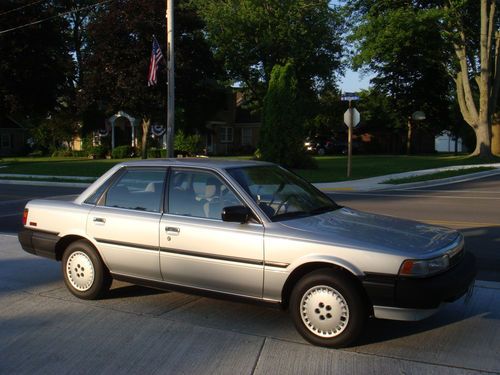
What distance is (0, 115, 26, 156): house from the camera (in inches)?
2099

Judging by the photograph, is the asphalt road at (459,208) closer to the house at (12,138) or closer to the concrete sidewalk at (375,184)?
the concrete sidewalk at (375,184)

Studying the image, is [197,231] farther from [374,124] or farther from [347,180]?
[374,124]

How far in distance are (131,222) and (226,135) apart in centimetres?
4780

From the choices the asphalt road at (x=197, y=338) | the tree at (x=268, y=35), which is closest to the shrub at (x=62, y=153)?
the tree at (x=268, y=35)

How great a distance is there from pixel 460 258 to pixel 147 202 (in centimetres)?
293

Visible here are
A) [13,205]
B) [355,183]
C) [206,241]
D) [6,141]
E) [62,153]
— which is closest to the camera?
[206,241]

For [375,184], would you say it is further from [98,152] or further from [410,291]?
[98,152]

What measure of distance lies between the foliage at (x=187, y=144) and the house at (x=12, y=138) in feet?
62.6

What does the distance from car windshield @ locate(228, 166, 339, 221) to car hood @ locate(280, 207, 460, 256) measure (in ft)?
0.52

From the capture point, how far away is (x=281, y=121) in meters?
26.0

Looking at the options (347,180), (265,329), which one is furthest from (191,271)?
(347,180)

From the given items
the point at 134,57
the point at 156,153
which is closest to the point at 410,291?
the point at 134,57

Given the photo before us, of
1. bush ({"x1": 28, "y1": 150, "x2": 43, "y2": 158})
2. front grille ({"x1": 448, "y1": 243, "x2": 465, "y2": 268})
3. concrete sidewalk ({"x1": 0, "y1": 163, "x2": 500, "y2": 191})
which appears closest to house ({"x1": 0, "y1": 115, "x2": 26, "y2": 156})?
bush ({"x1": 28, "y1": 150, "x2": 43, "y2": 158})

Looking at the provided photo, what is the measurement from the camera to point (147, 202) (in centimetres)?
550
